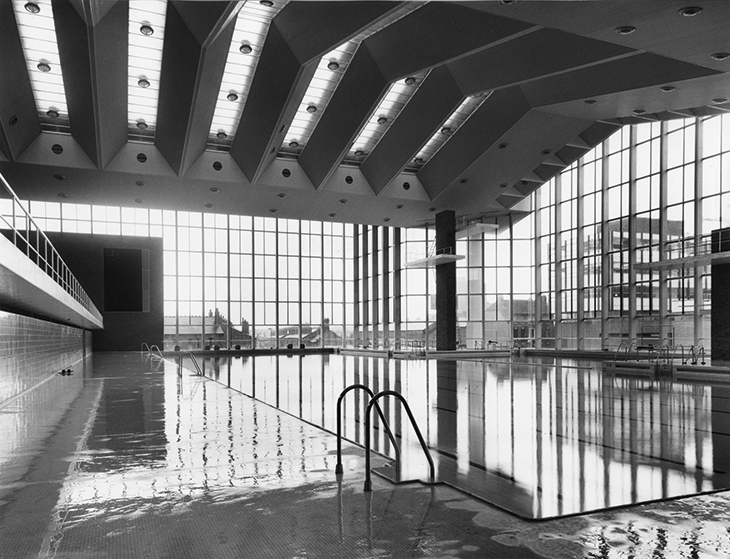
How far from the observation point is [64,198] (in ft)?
89.3

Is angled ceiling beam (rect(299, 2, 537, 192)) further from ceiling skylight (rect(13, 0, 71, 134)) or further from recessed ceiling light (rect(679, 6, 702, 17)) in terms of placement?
ceiling skylight (rect(13, 0, 71, 134))

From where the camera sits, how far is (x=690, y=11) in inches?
465

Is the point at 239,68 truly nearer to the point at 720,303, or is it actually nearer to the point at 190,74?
the point at 190,74

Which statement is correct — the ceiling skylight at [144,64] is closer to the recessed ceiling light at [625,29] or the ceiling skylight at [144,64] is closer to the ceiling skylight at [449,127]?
the ceiling skylight at [449,127]

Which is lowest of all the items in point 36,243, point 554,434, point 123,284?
point 554,434

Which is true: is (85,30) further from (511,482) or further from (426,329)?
(426,329)

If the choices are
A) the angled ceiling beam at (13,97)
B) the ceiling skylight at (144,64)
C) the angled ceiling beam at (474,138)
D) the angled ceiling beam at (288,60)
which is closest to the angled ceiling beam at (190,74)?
the ceiling skylight at (144,64)

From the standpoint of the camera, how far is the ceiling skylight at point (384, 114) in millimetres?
22094

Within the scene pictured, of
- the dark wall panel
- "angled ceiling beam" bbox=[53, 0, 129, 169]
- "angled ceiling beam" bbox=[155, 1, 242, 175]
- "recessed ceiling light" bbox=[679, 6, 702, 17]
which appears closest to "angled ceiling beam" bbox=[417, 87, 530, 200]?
"recessed ceiling light" bbox=[679, 6, 702, 17]

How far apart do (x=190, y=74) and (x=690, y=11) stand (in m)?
13.3

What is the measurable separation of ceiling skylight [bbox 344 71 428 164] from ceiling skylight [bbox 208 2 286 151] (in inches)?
175

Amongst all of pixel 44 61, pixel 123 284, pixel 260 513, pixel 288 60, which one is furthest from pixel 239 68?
pixel 123 284

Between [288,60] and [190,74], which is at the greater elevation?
[288,60]

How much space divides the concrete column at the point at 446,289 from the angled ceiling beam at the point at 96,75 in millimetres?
15789
